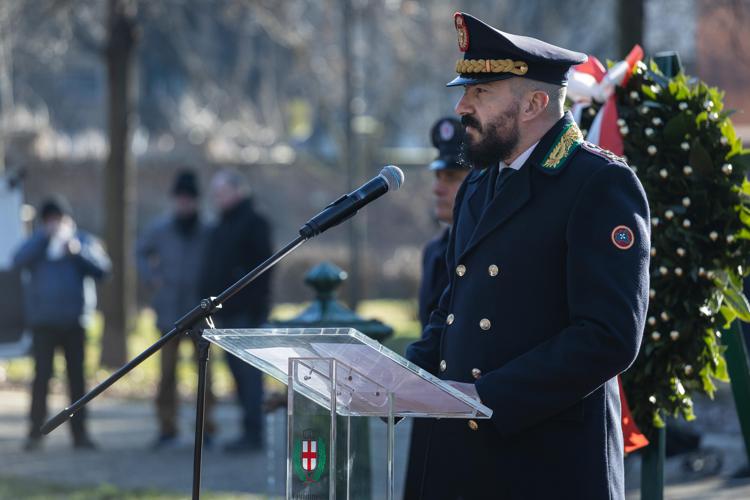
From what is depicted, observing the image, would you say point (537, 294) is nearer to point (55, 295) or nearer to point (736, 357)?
point (736, 357)

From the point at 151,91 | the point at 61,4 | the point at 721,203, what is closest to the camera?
the point at 721,203

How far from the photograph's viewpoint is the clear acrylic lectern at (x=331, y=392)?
137 inches

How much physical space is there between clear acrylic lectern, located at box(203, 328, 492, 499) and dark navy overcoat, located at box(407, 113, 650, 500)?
0.71 feet

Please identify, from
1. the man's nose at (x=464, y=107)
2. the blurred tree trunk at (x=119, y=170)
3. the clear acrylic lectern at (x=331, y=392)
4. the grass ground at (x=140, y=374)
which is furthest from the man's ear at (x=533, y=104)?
the blurred tree trunk at (x=119, y=170)

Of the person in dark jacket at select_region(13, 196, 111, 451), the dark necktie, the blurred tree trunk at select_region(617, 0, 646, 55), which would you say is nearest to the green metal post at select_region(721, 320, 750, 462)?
the dark necktie

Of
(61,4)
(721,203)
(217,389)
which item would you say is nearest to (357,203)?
(721,203)

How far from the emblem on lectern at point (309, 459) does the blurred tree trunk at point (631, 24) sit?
752cm

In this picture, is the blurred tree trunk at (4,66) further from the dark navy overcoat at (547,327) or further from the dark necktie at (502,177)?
the dark navy overcoat at (547,327)

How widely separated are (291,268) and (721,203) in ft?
66.5

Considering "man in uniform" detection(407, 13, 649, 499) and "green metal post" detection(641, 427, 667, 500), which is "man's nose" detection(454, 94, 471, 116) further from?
"green metal post" detection(641, 427, 667, 500)

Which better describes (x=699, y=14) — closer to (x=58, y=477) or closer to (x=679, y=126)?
(x=58, y=477)

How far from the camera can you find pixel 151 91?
50.8 m

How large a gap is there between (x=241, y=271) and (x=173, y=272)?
27.4 inches

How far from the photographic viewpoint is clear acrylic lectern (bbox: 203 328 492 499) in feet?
11.4
